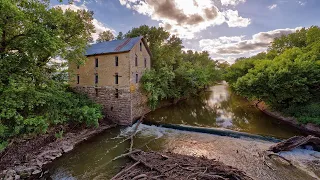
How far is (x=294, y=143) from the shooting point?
1075 centimetres

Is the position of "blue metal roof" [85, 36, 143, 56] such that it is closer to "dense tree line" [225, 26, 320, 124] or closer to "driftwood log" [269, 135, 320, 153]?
"dense tree line" [225, 26, 320, 124]

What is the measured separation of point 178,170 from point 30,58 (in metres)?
11.0

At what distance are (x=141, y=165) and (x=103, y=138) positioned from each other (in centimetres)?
597

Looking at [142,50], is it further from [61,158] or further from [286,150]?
[286,150]

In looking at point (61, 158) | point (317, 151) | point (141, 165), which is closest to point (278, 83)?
point (317, 151)

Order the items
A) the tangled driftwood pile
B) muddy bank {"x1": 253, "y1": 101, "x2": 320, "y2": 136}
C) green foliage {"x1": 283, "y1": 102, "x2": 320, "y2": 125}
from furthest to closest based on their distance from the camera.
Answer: green foliage {"x1": 283, "y1": 102, "x2": 320, "y2": 125} < muddy bank {"x1": 253, "y1": 101, "x2": 320, "y2": 136} < the tangled driftwood pile

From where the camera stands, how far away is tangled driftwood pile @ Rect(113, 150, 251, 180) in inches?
296

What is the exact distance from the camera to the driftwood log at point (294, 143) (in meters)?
10.7

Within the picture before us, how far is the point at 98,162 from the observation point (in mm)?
10008

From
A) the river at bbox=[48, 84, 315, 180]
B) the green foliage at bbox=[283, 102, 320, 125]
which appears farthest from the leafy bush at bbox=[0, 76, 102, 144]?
the green foliage at bbox=[283, 102, 320, 125]

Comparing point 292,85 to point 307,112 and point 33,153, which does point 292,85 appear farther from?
point 33,153

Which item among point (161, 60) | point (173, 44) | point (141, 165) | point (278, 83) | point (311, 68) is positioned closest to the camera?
point (141, 165)

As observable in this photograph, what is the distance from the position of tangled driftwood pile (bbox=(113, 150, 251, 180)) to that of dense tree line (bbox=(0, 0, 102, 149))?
22.7 feet

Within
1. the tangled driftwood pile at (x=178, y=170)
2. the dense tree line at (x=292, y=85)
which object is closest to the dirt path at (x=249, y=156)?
the tangled driftwood pile at (x=178, y=170)
